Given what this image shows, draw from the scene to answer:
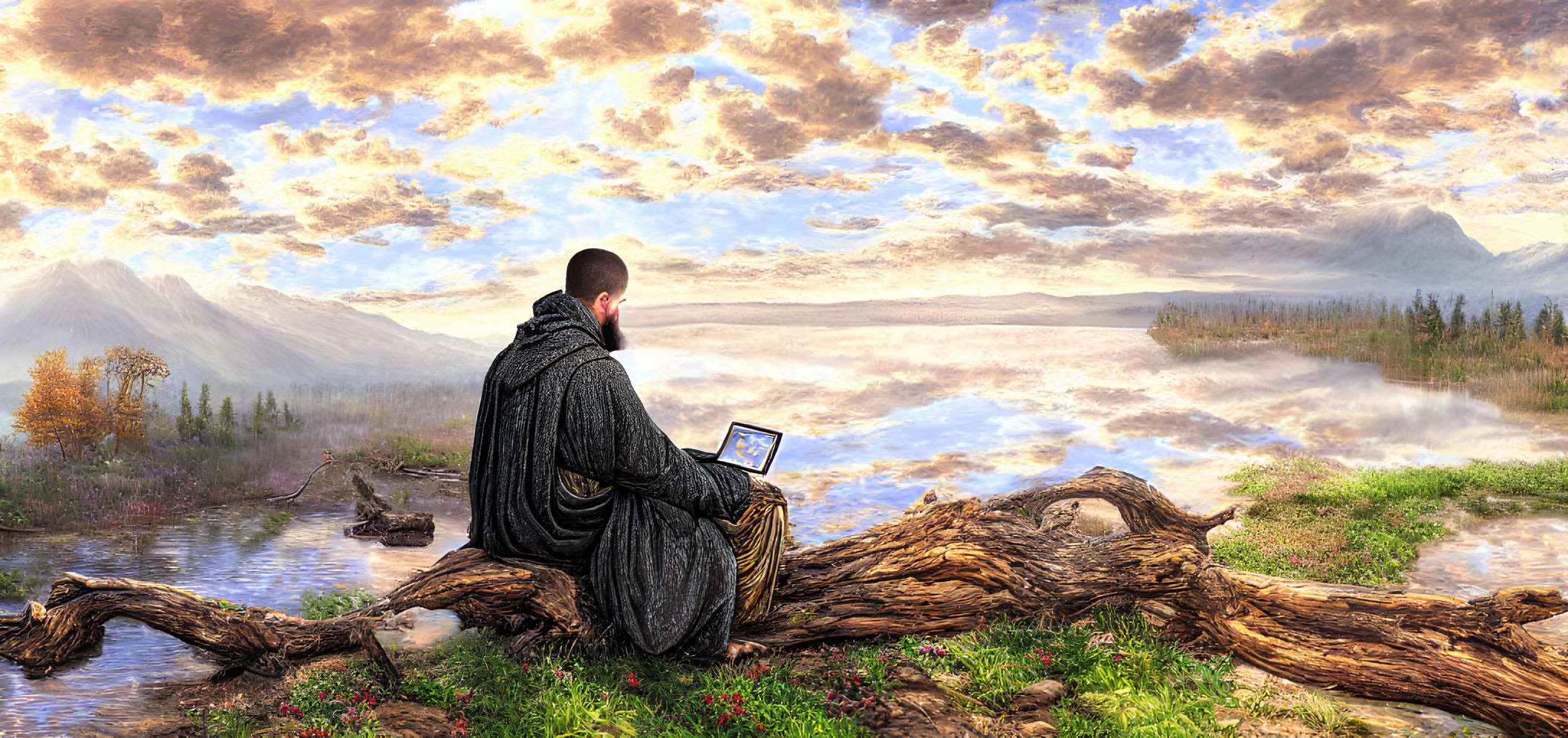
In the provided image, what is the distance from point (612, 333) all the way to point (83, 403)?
8419mm

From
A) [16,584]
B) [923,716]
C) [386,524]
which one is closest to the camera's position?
[923,716]

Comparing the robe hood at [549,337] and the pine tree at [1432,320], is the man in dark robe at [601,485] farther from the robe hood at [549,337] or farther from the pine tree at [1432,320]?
the pine tree at [1432,320]

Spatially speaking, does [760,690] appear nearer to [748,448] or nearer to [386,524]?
[748,448]

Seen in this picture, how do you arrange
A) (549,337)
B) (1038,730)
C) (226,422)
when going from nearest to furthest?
(1038,730) → (549,337) → (226,422)

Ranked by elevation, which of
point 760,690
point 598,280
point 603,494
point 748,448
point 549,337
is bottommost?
point 760,690

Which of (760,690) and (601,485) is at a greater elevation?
(601,485)

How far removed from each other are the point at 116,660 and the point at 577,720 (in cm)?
369

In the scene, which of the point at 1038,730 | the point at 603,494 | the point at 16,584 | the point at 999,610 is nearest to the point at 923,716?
the point at 1038,730

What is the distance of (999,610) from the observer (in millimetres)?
6215

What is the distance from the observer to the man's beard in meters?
5.38

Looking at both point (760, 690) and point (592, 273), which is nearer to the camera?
point (760, 690)

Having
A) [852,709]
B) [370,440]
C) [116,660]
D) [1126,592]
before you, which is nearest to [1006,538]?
[1126,592]

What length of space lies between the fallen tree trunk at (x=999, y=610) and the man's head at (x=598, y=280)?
1759 millimetres

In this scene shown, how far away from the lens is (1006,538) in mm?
6363
